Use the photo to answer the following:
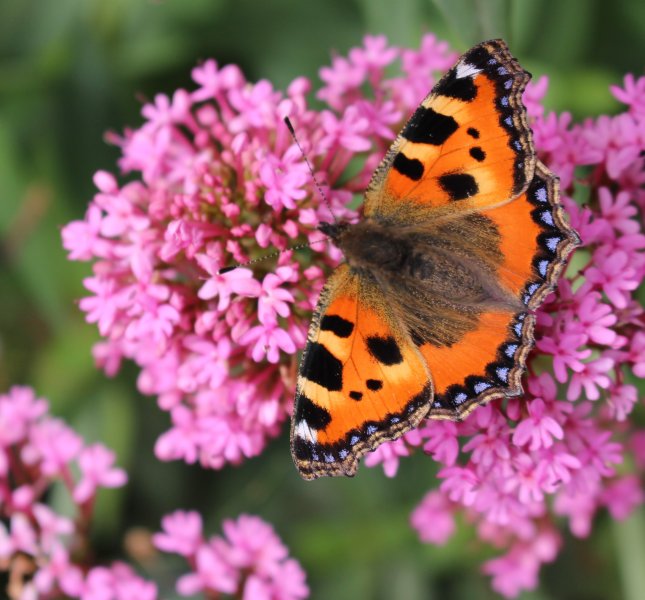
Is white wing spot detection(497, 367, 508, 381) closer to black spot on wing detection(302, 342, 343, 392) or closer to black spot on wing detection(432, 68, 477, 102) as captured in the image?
black spot on wing detection(302, 342, 343, 392)

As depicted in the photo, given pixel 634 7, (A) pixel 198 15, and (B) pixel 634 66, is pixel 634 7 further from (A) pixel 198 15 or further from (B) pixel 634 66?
(A) pixel 198 15

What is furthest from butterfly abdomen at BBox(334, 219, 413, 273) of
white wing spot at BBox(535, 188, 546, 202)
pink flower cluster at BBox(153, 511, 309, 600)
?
pink flower cluster at BBox(153, 511, 309, 600)

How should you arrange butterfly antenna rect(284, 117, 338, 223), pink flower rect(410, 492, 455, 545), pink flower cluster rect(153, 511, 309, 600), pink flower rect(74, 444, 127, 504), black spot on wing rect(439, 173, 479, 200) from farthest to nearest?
pink flower rect(410, 492, 455, 545)
pink flower rect(74, 444, 127, 504)
pink flower cluster rect(153, 511, 309, 600)
butterfly antenna rect(284, 117, 338, 223)
black spot on wing rect(439, 173, 479, 200)

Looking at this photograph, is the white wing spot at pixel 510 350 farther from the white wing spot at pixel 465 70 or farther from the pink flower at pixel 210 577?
the pink flower at pixel 210 577

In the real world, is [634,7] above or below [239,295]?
above

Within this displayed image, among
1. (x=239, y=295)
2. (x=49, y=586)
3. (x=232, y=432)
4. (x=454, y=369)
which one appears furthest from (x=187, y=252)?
(x=49, y=586)

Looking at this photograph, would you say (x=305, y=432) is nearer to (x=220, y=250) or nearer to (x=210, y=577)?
(x=220, y=250)
